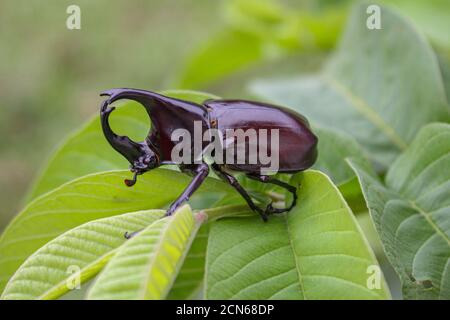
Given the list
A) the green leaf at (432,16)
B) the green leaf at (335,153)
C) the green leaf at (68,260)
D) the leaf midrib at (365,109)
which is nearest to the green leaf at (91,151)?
Result: the green leaf at (335,153)

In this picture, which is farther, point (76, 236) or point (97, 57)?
point (97, 57)

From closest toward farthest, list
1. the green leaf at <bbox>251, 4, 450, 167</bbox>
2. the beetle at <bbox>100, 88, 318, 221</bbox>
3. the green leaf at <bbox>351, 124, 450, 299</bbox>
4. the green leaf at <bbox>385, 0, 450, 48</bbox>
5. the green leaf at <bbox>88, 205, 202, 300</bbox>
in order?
the green leaf at <bbox>88, 205, 202, 300</bbox>
the green leaf at <bbox>351, 124, 450, 299</bbox>
the beetle at <bbox>100, 88, 318, 221</bbox>
the green leaf at <bbox>251, 4, 450, 167</bbox>
the green leaf at <bbox>385, 0, 450, 48</bbox>

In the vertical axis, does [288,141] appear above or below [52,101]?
above

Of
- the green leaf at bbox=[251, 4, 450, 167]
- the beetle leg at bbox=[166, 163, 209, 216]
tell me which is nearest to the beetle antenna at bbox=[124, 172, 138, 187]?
the beetle leg at bbox=[166, 163, 209, 216]

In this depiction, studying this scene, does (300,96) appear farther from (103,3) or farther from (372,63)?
(103,3)

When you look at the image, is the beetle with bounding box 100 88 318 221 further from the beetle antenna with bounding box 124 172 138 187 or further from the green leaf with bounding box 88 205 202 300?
the green leaf with bounding box 88 205 202 300
